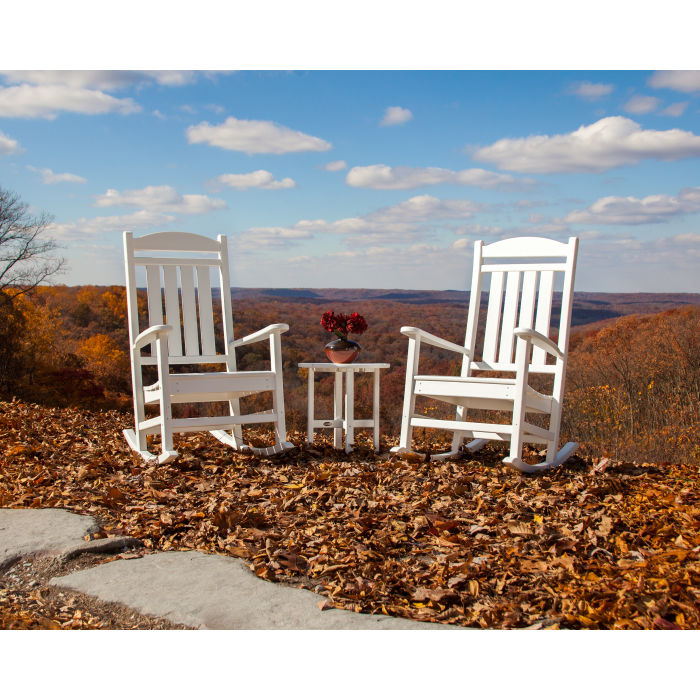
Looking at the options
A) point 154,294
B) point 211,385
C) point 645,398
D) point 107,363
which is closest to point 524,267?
point 211,385

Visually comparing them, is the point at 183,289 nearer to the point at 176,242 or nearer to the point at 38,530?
the point at 176,242

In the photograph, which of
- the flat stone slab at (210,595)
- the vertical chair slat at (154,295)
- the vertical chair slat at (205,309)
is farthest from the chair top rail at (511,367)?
the flat stone slab at (210,595)

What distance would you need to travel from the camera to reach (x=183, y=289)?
4117 mm

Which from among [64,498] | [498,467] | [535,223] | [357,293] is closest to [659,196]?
[535,223]

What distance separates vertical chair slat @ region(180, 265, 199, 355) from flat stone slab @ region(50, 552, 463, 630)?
205 centimetres

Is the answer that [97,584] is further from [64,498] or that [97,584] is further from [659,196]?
[659,196]

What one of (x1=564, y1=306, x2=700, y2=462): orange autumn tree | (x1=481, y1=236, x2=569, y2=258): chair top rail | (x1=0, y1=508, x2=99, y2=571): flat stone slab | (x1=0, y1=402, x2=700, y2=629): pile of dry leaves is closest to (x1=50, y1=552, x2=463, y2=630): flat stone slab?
(x1=0, y1=402, x2=700, y2=629): pile of dry leaves

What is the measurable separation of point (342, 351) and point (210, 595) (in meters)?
2.16

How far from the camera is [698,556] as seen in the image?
7.18 feet

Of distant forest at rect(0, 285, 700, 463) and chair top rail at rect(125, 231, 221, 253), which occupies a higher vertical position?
chair top rail at rect(125, 231, 221, 253)

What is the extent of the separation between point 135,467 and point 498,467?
191cm

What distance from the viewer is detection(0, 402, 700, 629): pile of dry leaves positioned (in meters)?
1.92

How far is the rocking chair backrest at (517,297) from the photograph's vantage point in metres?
3.70

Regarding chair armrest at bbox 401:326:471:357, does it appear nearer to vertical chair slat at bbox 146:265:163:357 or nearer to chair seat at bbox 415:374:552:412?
chair seat at bbox 415:374:552:412
